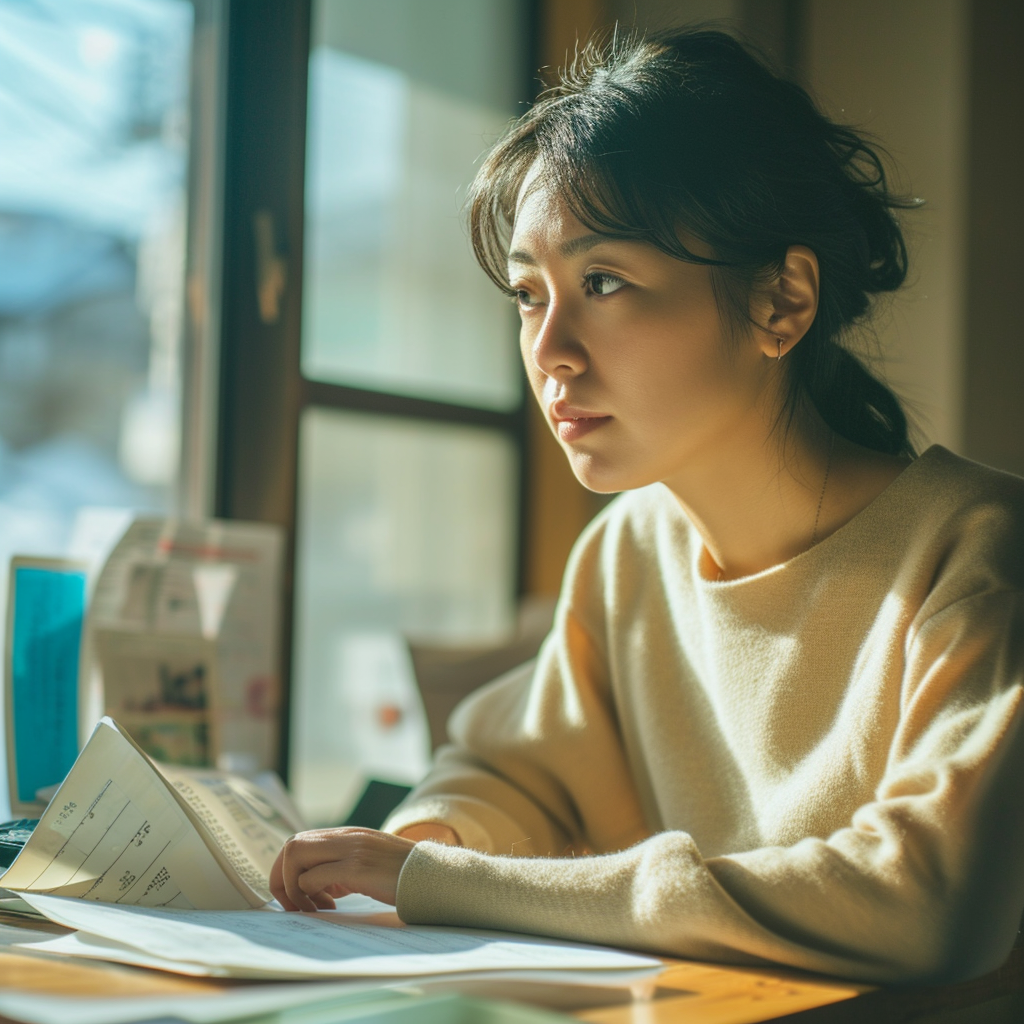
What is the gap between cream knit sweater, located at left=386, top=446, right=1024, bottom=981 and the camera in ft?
1.97

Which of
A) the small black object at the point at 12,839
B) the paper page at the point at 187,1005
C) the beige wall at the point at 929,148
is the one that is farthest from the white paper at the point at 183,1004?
the beige wall at the point at 929,148

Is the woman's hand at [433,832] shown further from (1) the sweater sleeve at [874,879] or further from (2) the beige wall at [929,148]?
(2) the beige wall at [929,148]

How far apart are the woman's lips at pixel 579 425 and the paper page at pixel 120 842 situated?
0.37 m

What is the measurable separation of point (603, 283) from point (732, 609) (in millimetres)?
278

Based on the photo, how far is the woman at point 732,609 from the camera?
610 millimetres

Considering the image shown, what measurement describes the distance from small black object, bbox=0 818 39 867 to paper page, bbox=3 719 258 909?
29mm

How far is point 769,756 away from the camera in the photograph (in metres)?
0.84

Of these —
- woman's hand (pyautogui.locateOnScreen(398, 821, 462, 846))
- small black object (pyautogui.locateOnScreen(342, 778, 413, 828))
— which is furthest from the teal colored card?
woman's hand (pyautogui.locateOnScreen(398, 821, 462, 846))

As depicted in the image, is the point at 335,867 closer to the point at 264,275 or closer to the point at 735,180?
the point at 735,180

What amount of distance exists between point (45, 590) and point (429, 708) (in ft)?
1.60

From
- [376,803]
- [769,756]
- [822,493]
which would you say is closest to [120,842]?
[376,803]

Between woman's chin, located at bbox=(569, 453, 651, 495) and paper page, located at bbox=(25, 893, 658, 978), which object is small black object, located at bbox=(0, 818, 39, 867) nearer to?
paper page, located at bbox=(25, 893, 658, 978)

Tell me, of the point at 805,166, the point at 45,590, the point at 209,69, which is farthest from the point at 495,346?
the point at 805,166

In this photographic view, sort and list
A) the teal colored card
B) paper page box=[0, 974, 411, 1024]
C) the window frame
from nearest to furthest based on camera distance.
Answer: paper page box=[0, 974, 411, 1024] → the teal colored card → the window frame
